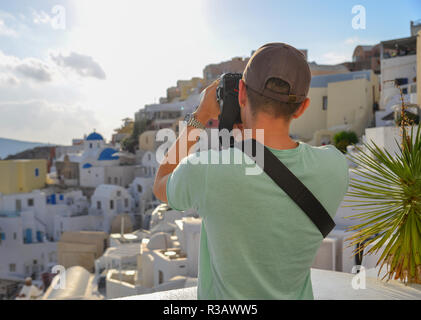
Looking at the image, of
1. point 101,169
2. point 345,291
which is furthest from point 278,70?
point 101,169

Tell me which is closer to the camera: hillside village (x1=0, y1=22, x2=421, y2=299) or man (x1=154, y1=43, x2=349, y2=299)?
man (x1=154, y1=43, x2=349, y2=299)

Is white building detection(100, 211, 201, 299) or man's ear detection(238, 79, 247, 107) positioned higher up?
man's ear detection(238, 79, 247, 107)

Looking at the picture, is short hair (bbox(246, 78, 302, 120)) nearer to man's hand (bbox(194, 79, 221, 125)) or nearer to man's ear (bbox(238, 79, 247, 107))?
man's ear (bbox(238, 79, 247, 107))

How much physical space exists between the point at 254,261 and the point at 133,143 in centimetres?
3544

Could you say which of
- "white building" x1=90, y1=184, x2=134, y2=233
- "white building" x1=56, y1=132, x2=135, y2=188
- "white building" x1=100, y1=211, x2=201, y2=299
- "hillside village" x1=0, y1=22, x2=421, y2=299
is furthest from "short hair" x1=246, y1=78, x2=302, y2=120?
"white building" x1=56, y1=132, x2=135, y2=188

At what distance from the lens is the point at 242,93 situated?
52.0 inches

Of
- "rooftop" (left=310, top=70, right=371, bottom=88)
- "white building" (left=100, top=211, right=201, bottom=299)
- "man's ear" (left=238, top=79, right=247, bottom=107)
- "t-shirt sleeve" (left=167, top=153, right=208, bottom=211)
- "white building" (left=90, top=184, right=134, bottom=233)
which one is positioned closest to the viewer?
"t-shirt sleeve" (left=167, top=153, right=208, bottom=211)

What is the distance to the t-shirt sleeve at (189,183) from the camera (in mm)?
1207

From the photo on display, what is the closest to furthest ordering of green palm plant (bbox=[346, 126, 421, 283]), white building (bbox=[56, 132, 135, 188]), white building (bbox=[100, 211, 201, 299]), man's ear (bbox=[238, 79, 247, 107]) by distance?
man's ear (bbox=[238, 79, 247, 107]), green palm plant (bbox=[346, 126, 421, 283]), white building (bbox=[100, 211, 201, 299]), white building (bbox=[56, 132, 135, 188])

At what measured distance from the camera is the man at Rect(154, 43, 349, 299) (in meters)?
1.21

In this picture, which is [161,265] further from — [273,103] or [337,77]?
[337,77]

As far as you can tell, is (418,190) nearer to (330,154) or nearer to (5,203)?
(330,154)

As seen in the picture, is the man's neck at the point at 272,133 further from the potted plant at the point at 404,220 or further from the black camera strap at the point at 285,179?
the potted plant at the point at 404,220

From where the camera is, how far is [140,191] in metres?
27.0
